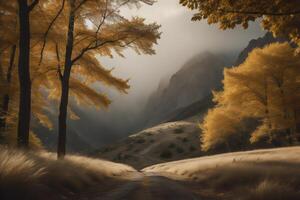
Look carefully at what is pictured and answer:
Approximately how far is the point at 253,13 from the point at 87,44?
10.5m

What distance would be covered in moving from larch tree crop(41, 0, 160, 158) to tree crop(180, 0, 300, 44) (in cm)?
718

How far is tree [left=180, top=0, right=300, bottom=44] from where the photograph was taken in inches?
319

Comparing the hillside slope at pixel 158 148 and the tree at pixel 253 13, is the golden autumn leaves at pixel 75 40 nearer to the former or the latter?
the tree at pixel 253 13

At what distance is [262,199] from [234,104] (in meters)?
27.1

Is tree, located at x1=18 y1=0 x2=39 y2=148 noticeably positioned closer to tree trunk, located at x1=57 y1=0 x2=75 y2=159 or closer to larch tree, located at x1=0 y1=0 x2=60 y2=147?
larch tree, located at x1=0 y1=0 x2=60 y2=147

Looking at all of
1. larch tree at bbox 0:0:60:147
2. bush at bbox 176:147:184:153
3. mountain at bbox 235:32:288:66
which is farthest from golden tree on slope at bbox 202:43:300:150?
mountain at bbox 235:32:288:66

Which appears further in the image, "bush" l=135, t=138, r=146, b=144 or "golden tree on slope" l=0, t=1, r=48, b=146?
"bush" l=135, t=138, r=146, b=144

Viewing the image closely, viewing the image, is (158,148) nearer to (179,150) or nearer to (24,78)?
(179,150)

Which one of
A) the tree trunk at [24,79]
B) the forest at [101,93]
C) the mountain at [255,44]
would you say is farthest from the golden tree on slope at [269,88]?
the mountain at [255,44]

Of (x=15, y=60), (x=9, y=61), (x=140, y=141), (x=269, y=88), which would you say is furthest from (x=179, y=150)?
(x=15, y=60)

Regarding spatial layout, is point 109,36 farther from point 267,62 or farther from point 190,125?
point 190,125

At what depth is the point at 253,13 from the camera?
836cm

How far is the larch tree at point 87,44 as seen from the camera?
52.5ft

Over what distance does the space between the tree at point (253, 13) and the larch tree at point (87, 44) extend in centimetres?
718
